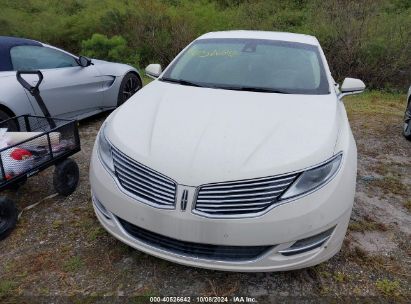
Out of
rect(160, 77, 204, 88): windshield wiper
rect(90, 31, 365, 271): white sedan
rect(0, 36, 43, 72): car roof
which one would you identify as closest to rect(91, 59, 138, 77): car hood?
rect(0, 36, 43, 72): car roof

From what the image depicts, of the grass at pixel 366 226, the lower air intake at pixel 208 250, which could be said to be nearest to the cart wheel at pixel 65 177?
the lower air intake at pixel 208 250

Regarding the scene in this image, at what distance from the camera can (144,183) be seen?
2217 mm

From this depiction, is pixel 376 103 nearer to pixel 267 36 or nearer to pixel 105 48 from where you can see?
pixel 267 36

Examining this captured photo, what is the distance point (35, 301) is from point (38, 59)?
3171 millimetres

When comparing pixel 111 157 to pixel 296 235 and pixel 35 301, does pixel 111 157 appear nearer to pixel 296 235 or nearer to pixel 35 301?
pixel 35 301

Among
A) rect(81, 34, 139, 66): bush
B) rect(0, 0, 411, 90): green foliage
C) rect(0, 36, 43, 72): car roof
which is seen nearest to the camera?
rect(0, 36, 43, 72): car roof

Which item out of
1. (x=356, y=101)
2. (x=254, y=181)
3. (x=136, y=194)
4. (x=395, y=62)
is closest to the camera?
(x=254, y=181)

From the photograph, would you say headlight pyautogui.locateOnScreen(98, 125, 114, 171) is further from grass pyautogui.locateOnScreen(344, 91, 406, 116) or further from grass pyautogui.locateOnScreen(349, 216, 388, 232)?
grass pyautogui.locateOnScreen(344, 91, 406, 116)

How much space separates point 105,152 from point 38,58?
2.66 meters

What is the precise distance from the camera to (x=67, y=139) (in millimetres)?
3408

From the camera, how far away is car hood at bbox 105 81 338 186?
2.14m

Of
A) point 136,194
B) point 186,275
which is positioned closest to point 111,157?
point 136,194

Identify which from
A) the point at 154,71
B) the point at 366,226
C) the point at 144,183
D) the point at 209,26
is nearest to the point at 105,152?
the point at 144,183

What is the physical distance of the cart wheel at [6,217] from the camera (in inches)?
110
